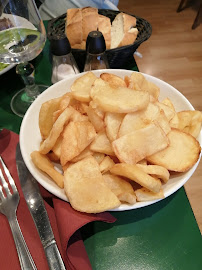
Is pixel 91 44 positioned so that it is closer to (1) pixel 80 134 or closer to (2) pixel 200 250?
(1) pixel 80 134

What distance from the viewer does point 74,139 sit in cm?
61

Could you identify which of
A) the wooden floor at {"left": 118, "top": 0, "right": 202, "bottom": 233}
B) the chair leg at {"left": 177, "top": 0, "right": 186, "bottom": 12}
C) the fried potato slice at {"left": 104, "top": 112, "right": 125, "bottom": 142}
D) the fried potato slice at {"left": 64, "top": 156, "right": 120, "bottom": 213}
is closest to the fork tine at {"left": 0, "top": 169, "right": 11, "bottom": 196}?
the fried potato slice at {"left": 64, "top": 156, "right": 120, "bottom": 213}

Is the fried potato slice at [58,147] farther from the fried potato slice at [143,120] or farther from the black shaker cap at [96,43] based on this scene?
the black shaker cap at [96,43]

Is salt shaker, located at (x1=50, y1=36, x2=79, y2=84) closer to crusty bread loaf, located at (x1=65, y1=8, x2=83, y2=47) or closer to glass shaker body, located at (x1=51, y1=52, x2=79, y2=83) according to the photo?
glass shaker body, located at (x1=51, y1=52, x2=79, y2=83)

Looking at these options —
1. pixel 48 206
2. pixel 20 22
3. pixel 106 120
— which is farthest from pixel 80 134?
pixel 20 22

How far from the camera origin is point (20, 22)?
83cm

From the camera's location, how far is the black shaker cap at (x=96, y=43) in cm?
87

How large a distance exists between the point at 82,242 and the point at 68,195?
12cm

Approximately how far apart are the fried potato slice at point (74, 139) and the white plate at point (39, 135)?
2.7 inches

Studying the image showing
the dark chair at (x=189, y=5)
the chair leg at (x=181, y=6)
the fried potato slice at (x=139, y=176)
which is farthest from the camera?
the chair leg at (x=181, y=6)

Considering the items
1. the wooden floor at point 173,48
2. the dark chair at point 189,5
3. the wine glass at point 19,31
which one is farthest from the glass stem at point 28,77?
the dark chair at point 189,5

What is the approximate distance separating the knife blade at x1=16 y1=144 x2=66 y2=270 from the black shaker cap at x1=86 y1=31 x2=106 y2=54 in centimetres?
43

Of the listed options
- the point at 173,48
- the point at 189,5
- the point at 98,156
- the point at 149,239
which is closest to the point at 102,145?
the point at 98,156

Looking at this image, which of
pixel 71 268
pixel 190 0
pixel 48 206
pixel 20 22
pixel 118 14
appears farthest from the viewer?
pixel 190 0
